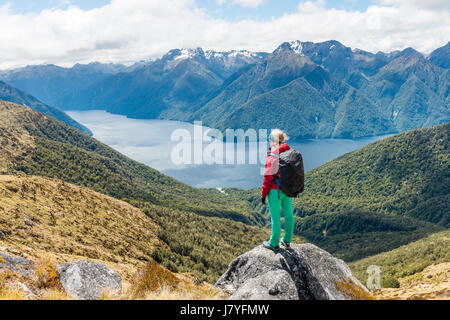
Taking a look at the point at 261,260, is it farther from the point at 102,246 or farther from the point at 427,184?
the point at 427,184

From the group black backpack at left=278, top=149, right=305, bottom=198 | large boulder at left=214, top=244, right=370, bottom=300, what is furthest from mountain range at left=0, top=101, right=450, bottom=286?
black backpack at left=278, top=149, right=305, bottom=198

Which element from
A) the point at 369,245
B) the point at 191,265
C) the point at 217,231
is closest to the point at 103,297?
the point at 191,265

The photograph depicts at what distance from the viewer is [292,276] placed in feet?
32.6

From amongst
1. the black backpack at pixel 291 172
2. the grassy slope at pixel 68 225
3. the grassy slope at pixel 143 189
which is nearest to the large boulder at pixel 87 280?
the grassy slope at pixel 68 225

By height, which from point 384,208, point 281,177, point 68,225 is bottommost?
point 384,208

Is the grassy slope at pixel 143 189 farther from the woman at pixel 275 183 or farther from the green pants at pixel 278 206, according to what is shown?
the woman at pixel 275 183

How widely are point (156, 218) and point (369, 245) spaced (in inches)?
3548

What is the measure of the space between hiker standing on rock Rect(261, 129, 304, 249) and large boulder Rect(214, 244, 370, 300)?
4.23ft

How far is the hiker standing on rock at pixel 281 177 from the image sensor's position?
9.41m

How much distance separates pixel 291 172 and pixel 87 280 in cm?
790

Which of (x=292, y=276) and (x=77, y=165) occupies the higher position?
(x=292, y=276)

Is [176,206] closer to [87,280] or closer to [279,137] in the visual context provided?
[87,280]

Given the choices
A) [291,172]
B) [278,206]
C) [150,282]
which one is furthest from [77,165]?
[291,172]

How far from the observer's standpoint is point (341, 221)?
490 feet
